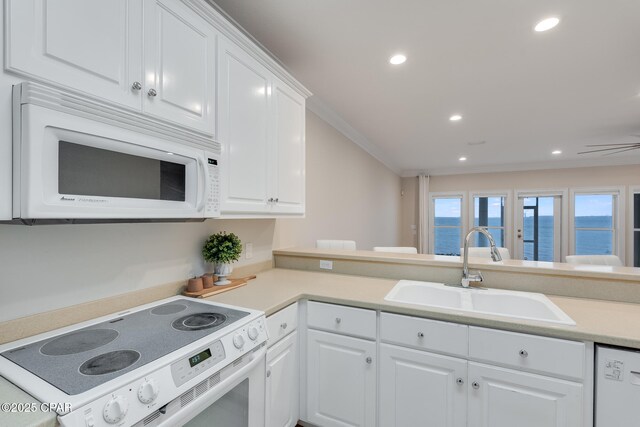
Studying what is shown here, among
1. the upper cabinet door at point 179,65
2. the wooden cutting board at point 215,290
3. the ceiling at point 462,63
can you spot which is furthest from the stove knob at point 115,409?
the ceiling at point 462,63

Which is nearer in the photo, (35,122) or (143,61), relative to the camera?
(35,122)

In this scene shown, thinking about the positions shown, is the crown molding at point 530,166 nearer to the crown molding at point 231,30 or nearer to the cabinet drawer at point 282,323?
the crown molding at point 231,30

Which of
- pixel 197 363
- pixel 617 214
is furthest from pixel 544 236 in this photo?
pixel 197 363

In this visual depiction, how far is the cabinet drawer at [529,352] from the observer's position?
1.19 m

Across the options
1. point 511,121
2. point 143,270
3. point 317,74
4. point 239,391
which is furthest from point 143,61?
point 511,121

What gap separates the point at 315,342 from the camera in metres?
1.69

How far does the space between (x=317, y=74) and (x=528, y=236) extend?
19.0ft

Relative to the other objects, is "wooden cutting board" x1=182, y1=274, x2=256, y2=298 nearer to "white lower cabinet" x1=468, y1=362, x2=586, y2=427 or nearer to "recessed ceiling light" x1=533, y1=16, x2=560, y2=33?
"white lower cabinet" x1=468, y1=362, x2=586, y2=427

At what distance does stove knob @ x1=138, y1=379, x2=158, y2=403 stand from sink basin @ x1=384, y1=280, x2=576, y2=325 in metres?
1.13

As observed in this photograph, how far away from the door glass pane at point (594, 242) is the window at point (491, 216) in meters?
1.24

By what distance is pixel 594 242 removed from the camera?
18.2 feet

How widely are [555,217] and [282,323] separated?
6435 mm

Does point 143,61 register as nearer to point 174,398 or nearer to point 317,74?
point 174,398

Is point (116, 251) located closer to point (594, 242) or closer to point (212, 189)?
point (212, 189)
